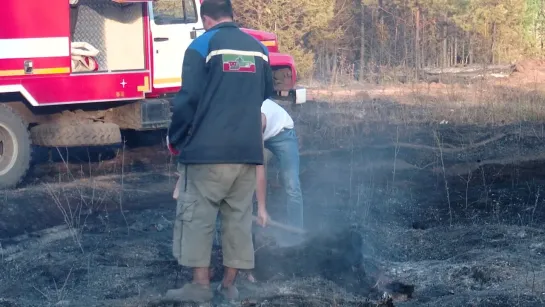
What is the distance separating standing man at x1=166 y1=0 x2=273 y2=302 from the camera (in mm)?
5230

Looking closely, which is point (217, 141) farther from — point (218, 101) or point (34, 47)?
point (34, 47)

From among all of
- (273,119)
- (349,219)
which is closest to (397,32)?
(349,219)

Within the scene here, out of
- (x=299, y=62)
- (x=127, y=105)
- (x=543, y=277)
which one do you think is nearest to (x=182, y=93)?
(x=543, y=277)

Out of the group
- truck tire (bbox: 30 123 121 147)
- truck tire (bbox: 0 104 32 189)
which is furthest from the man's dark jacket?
truck tire (bbox: 30 123 121 147)

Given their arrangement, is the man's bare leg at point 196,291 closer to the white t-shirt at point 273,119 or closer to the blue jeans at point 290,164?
the white t-shirt at point 273,119

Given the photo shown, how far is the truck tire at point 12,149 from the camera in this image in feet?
33.1

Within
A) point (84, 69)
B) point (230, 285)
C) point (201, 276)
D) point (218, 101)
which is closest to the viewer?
point (218, 101)

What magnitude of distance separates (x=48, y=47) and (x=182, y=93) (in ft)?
17.9

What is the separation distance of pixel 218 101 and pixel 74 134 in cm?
597

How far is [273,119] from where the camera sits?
6898mm

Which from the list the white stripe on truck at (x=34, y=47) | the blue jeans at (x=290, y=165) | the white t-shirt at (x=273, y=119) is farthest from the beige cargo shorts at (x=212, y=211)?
the white stripe on truck at (x=34, y=47)

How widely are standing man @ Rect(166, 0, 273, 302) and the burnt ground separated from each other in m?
0.41

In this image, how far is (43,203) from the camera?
9.16 m

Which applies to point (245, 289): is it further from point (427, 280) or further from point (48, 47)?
point (48, 47)
